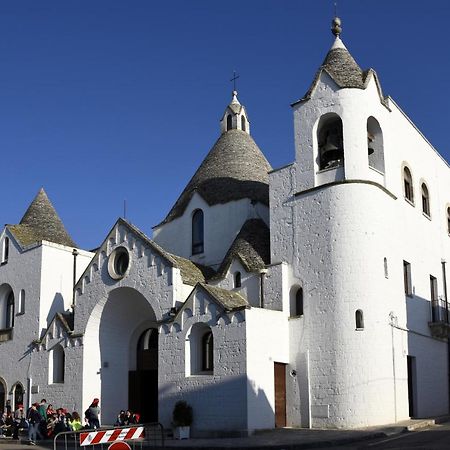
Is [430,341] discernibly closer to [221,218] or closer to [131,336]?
[221,218]

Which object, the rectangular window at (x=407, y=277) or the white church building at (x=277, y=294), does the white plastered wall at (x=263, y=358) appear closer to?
the white church building at (x=277, y=294)

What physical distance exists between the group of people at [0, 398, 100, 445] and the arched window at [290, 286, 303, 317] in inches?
312

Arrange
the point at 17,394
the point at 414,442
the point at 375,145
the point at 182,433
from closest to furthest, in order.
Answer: the point at 414,442
the point at 182,433
the point at 375,145
the point at 17,394

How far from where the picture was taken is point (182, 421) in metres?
25.0

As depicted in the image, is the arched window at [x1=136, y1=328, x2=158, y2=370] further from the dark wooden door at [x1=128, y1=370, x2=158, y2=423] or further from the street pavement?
the street pavement

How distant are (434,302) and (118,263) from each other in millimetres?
14072

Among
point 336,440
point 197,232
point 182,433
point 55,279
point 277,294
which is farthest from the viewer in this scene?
point 55,279

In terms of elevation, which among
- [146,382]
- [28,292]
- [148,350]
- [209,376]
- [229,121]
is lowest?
[146,382]

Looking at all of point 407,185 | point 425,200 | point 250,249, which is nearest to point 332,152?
point 407,185

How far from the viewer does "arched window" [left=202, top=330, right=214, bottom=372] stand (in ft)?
85.8

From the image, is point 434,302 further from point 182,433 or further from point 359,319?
point 182,433

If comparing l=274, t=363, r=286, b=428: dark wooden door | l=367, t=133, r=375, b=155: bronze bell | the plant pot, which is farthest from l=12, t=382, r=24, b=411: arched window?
l=367, t=133, r=375, b=155: bronze bell

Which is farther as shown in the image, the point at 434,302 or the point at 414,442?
the point at 434,302

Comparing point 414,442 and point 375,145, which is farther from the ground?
point 375,145
